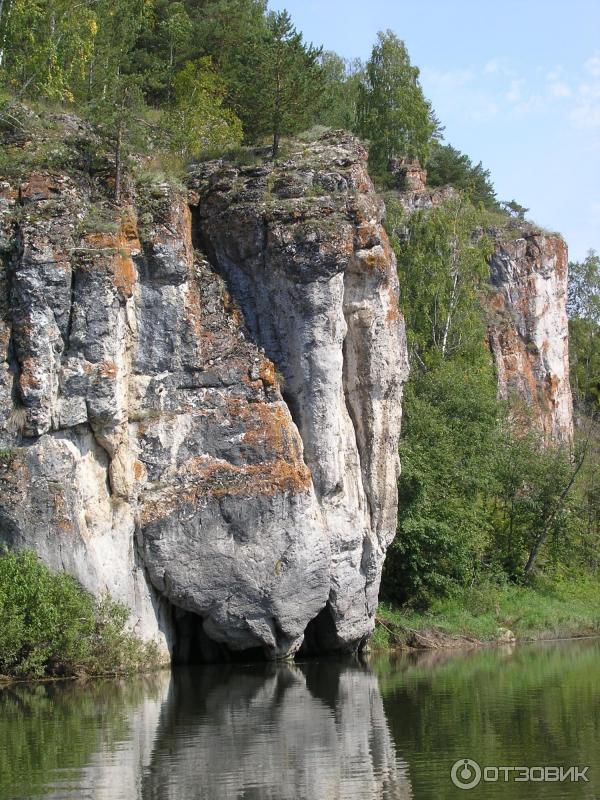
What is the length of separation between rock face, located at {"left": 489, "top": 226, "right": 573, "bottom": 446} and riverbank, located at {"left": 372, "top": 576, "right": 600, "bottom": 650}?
54.6 feet

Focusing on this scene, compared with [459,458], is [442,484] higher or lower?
lower

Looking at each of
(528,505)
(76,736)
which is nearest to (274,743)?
(76,736)

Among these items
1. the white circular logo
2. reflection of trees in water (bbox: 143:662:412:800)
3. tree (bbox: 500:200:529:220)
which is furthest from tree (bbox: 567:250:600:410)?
the white circular logo

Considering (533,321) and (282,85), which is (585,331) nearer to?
(533,321)

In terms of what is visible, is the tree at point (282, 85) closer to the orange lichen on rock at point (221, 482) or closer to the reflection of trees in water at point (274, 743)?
the orange lichen on rock at point (221, 482)

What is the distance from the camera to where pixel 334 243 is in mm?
27047

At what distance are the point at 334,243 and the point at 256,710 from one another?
40.0 ft

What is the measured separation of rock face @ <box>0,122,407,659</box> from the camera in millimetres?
24516

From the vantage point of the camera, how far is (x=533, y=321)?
54.9m

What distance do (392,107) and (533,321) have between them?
1270cm

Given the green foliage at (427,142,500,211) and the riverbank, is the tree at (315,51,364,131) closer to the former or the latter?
the green foliage at (427,142,500,211)

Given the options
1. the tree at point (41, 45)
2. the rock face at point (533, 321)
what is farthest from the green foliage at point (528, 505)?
the tree at point (41, 45)

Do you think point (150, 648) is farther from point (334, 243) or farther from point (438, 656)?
point (334, 243)

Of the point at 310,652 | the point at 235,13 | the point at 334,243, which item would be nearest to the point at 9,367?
the point at 334,243
